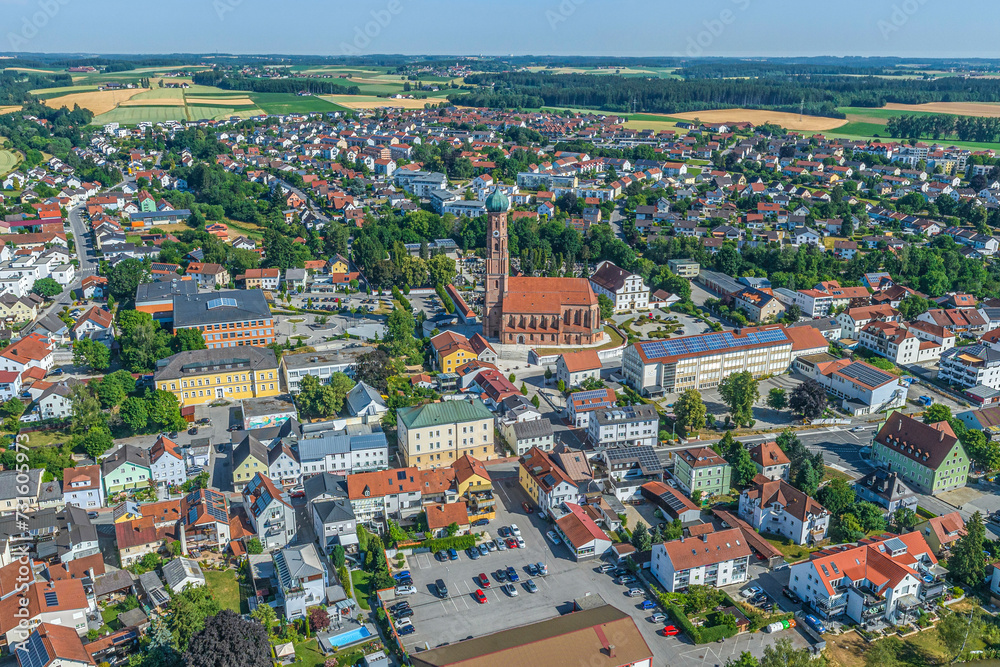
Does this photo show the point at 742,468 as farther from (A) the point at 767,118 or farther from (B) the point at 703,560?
(A) the point at 767,118

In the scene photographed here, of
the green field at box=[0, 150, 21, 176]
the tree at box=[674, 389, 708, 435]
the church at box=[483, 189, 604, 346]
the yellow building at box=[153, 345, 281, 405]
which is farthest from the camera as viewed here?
the green field at box=[0, 150, 21, 176]

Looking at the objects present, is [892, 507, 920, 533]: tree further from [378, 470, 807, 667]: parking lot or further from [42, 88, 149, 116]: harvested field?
[42, 88, 149, 116]: harvested field

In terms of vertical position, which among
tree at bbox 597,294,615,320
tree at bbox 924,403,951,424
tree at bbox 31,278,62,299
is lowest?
tree at bbox 924,403,951,424

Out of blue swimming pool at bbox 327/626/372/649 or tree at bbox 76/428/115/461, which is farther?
tree at bbox 76/428/115/461

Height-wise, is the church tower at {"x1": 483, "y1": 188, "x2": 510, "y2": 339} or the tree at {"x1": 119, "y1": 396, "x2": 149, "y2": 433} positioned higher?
the church tower at {"x1": 483, "y1": 188, "x2": 510, "y2": 339}

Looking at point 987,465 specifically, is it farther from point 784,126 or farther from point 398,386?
point 784,126

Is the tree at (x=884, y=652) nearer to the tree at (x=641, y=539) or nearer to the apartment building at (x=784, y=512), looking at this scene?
the apartment building at (x=784, y=512)

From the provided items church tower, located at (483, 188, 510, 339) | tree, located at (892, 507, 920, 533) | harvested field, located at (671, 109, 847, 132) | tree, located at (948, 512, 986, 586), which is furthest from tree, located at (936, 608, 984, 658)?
harvested field, located at (671, 109, 847, 132)
